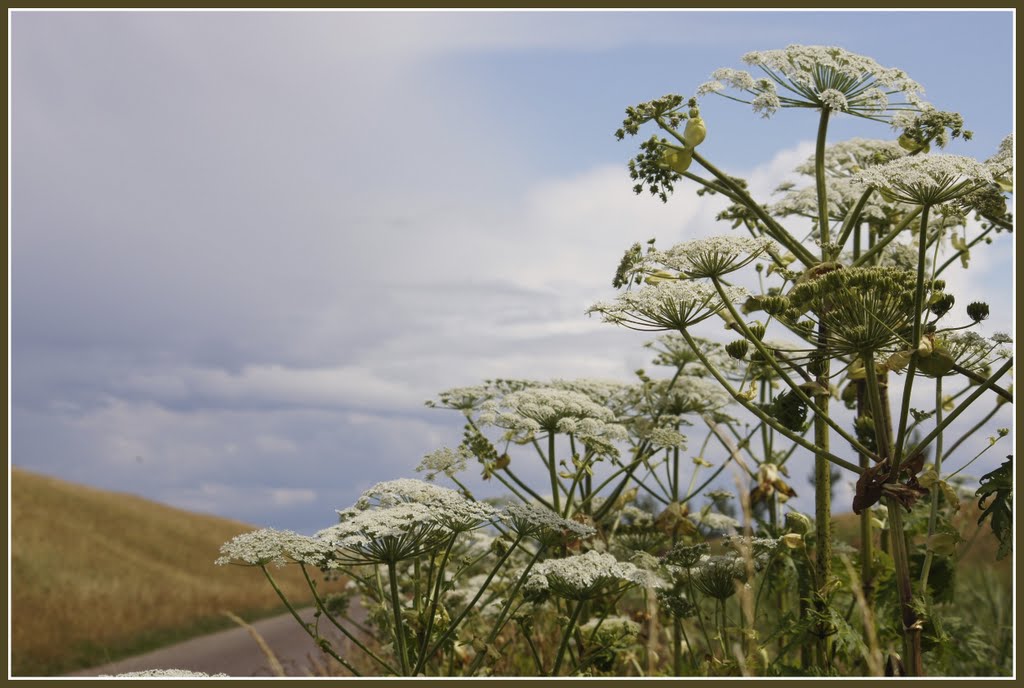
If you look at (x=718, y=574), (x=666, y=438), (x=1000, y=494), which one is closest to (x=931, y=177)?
(x=1000, y=494)

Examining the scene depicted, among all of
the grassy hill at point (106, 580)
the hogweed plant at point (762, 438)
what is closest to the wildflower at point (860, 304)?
the hogweed plant at point (762, 438)

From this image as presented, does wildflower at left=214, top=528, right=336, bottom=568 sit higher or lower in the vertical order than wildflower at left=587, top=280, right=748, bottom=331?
lower

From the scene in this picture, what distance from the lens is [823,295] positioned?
3.78 meters

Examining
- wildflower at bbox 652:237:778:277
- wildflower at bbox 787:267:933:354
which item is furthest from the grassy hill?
wildflower at bbox 787:267:933:354

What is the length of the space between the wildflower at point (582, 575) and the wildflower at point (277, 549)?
1.05 meters

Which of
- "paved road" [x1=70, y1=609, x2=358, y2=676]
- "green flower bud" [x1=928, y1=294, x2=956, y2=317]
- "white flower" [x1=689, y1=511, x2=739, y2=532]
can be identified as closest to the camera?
"green flower bud" [x1=928, y1=294, x2=956, y2=317]

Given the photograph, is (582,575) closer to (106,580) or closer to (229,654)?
(229,654)

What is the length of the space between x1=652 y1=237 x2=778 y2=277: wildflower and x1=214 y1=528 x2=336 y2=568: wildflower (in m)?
2.11

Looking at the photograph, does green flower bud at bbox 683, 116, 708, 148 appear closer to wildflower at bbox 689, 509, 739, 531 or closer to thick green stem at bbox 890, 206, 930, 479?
thick green stem at bbox 890, 206, 930, 479

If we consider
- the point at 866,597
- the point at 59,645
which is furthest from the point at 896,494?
the point at 59,645

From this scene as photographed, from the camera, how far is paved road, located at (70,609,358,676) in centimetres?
1089

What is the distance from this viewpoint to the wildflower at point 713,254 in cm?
413

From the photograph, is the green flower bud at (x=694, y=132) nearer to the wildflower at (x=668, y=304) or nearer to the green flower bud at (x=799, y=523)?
the wildflower at (x=668, y=304)

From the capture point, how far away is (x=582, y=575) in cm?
443
